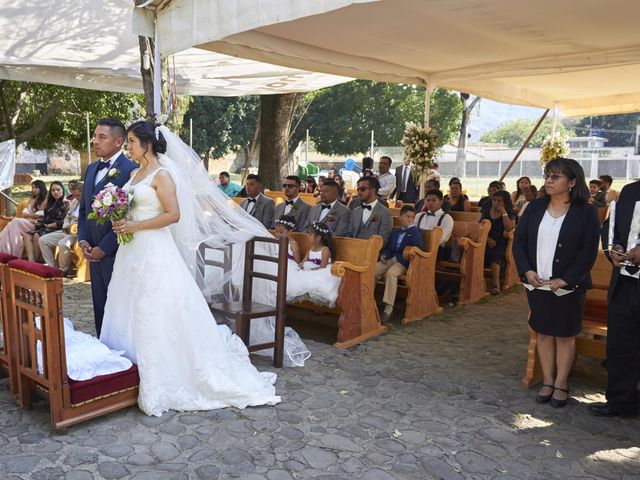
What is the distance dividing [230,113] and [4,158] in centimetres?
2578

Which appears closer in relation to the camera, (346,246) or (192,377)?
(192,377)

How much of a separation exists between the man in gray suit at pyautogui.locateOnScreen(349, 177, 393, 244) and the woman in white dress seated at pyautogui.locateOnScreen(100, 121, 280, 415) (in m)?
3.05

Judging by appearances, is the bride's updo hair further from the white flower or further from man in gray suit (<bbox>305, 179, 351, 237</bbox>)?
man in gray suit (<bbox>305, 179, 351, 237</bbox>)

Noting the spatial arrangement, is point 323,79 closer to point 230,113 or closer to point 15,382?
point 15,382

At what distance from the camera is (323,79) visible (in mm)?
10328

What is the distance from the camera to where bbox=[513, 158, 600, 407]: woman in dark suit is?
173 inches

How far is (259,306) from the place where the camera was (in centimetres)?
543

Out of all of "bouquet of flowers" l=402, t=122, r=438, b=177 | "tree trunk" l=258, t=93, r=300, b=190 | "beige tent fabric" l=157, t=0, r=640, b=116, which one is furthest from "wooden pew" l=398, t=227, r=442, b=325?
"tree trunk" l=258, t=93, r=300, b=190

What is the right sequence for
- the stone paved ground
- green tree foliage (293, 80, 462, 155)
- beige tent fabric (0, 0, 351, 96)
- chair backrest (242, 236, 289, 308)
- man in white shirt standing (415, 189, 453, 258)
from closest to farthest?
the stone paved ground, chair backrest (242, 236, 289, 308), man in white shirt standing (415, 189, 453, 258), beige tent fabric (0, 0, 351, 96), green tree foliage (293, 80, 462, 155)

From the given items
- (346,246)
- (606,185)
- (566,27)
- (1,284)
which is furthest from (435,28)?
(606,185)

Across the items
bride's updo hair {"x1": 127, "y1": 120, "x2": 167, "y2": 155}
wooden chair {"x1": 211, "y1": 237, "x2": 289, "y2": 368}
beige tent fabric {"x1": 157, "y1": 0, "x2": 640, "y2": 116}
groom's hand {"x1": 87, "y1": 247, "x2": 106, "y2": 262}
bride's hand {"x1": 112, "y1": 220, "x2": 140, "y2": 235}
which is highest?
beige tent fabric {"x1": 157, "y1": 0, "x2": 640, "y2": 116}

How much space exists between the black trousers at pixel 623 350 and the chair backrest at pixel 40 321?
381cm

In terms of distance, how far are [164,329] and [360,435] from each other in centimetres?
157

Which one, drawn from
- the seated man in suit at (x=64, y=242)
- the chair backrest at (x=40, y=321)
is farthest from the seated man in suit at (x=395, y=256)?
the seated man in suit at (x=64, y=242)
